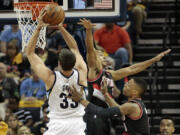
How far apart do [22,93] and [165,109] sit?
290 cm

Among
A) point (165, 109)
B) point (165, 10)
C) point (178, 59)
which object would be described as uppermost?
point (165, 10)

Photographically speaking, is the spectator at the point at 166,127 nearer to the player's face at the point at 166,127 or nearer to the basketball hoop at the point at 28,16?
the player's face at the point at 166,127

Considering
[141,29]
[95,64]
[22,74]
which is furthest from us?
[141,29]

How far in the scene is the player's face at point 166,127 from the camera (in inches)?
332

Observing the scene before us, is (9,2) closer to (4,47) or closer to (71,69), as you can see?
(71,69)

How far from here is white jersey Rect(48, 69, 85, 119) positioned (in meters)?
6.46

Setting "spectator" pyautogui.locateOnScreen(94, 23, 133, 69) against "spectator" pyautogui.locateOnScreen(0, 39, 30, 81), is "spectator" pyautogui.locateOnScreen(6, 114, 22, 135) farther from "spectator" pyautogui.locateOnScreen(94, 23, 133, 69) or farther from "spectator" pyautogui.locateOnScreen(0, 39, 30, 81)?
"spectator" pyautogui.locateOnScreen(94, 23, 133, 69)

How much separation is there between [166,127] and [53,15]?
291 cm

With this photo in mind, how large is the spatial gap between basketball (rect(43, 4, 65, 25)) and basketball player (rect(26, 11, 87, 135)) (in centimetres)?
7

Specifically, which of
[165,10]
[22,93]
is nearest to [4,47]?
[22,93]

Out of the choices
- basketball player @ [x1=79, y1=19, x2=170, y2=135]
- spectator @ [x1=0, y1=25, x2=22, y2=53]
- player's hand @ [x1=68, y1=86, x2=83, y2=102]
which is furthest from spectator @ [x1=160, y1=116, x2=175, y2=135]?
spectator @ [x1=0, y1=25, x2=22, y2=53]

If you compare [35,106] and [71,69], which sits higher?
[71,69]

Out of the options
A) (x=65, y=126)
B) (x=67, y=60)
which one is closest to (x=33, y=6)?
(x=67, y=60)

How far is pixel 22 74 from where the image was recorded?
11672 millimetres
